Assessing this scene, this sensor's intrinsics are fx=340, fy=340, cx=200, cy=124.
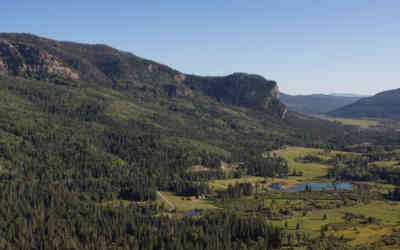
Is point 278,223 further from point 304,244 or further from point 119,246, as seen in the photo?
point 119,246

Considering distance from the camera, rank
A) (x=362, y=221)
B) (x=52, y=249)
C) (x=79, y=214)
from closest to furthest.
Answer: (x=52, y=249)
(x=79, y=214)
(x=362, y=221)

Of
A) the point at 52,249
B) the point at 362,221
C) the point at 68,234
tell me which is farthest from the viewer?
the point at 362,221

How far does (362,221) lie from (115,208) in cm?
14341

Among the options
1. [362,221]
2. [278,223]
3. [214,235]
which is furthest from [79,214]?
[362,221]

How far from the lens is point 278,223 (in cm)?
19138

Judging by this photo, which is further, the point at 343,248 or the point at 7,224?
the point at 7,224

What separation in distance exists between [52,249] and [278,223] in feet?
383

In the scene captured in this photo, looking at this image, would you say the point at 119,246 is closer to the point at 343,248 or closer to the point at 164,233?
the point at 164,233

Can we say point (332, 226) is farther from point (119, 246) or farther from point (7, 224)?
point (7, 224)

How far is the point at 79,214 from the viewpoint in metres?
186

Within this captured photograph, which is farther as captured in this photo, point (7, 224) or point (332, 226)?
point (332, 226)

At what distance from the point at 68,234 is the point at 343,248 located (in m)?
128

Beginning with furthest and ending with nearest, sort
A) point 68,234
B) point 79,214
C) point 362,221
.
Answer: point 362,221
point 79,214
point 68,234

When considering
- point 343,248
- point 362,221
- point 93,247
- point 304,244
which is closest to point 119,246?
point 93,247
